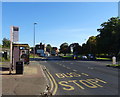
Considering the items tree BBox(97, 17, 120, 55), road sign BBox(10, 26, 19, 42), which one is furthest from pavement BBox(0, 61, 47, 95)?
tree BBox(97, 17, 120, 55)

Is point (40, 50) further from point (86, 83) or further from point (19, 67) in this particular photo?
point (86, 83)

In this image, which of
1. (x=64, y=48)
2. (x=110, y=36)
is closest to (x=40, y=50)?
(x=64, y=48)

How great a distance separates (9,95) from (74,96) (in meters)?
2.72

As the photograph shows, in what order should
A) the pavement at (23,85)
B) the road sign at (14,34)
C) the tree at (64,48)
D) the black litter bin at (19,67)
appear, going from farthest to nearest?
the tree at (64,48)
the road sign at (14,34)
the black litter bin at (19,67)
the pavement at (23,85)

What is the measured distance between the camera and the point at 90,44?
8481 cm

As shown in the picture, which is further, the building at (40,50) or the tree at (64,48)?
the tree at (64,48)

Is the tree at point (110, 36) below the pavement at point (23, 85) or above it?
above

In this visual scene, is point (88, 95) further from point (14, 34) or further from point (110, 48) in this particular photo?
point (110, 48)

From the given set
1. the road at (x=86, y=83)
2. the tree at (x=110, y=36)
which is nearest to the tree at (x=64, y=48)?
the tree at (x=110, y=36)

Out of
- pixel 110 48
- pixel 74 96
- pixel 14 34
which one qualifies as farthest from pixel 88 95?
pixel 110 48

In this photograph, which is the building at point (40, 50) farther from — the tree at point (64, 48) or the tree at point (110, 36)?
the tree at point (110, 36)

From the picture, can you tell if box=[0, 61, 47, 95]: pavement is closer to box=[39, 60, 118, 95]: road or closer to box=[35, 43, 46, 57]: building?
box=[39, 60, 118, 95]: road

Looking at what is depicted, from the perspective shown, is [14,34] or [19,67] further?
[14,34]

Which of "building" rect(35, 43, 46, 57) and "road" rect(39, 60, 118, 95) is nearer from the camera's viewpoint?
"road" rect(39, 60, 118, 95)
